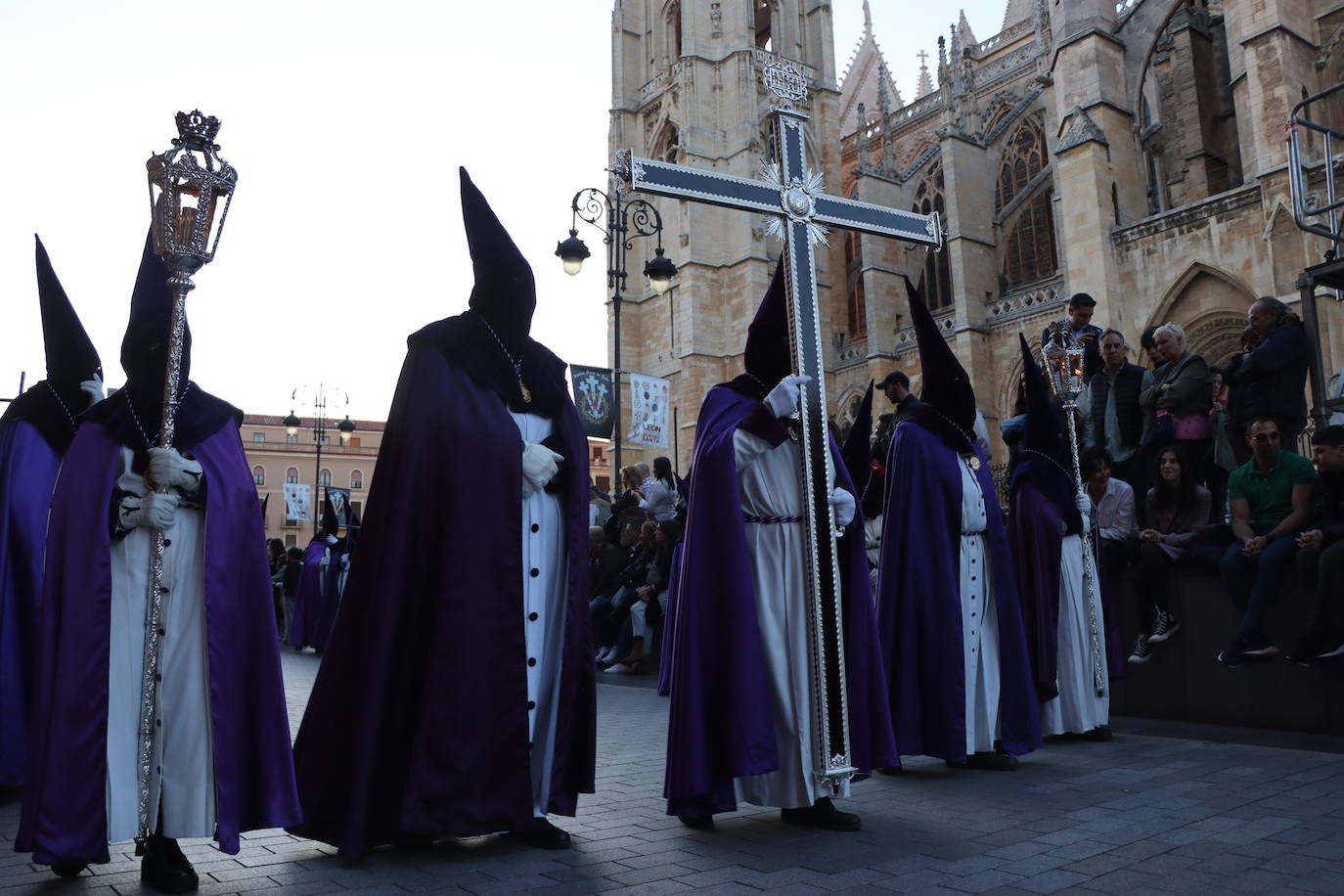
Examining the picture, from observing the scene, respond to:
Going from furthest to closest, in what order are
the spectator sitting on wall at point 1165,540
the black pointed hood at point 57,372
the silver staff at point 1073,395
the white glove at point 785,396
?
1. the spectator sitting on wall at point 1165,540
2. the silver staff at point 1073,395
3. the black pointed hood at point 57,372
4. the white glove at point 785,396

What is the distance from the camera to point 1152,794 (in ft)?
14.7

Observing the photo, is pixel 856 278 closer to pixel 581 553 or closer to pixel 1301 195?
pixel 1301 195

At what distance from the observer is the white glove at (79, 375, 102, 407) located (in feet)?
15.7

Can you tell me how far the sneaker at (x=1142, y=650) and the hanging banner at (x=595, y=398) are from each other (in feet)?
23.9

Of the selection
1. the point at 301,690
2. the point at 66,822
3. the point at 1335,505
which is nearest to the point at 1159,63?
the point at 1335,505

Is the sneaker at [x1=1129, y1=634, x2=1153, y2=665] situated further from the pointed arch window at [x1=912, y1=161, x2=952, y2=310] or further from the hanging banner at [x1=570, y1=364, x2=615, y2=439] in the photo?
the pointed arch window at [x1=912, y1=161, x2=952, y2=310]

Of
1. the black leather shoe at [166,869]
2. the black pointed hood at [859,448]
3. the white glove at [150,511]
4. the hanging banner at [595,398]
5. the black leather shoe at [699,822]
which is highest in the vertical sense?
the hanging banner at [595,398]

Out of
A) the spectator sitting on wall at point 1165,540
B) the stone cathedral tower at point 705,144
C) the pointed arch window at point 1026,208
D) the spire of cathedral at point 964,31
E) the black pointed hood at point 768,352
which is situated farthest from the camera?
the spire of cathedral at point 964,31

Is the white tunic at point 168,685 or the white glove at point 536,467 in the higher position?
the white glove at point 536,467

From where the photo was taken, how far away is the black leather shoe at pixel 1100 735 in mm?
6250

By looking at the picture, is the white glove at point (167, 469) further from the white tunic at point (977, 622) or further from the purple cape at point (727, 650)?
the white tunic at point (977, 622)

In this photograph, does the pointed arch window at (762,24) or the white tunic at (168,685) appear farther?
the pointed arch window at (762,24)

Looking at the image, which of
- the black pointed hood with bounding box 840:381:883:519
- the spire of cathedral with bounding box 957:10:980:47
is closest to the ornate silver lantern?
the black pointed hood with bounding box 840:381:883:519

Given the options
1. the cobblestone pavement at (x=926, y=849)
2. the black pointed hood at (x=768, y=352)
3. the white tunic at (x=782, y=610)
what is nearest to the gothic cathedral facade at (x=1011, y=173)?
the cobblestone pavement at (x=926, y=849)
